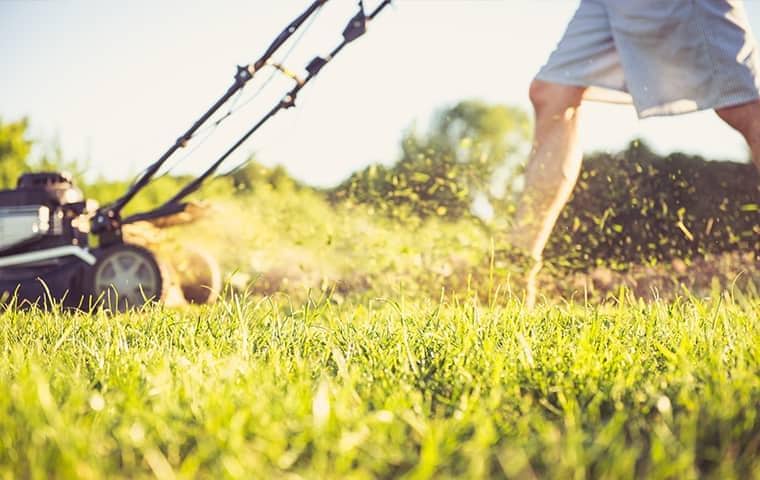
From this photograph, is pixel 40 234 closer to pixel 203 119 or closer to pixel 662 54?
pixel 203 119

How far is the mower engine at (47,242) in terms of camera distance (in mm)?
3924

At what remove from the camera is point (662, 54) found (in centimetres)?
304

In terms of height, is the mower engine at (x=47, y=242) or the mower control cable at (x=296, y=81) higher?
the mower control cable at (x=296, y=81)

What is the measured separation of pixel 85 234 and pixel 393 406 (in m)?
3.20

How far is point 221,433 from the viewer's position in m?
1.08

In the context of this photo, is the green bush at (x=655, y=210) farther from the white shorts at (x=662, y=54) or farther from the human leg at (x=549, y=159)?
the white shorts at (x=662, y=54)

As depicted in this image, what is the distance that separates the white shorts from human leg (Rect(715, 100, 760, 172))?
0.14ft

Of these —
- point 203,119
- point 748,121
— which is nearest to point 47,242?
point 203,119

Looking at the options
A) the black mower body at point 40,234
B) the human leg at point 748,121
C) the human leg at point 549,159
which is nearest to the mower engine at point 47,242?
the black mower body at point 40,234

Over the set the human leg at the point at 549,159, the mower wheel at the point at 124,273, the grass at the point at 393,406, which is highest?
→ the human leg at the point at 549,159

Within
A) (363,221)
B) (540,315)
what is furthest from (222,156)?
(540,315)

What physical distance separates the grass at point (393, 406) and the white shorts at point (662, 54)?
1296 mm

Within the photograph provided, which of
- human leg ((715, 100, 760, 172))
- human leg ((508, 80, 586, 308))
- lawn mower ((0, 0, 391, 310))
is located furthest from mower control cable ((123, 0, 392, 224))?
Answer: human leg ((715, 100, 760, 172))

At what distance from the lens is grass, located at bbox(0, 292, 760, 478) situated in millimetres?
1062
